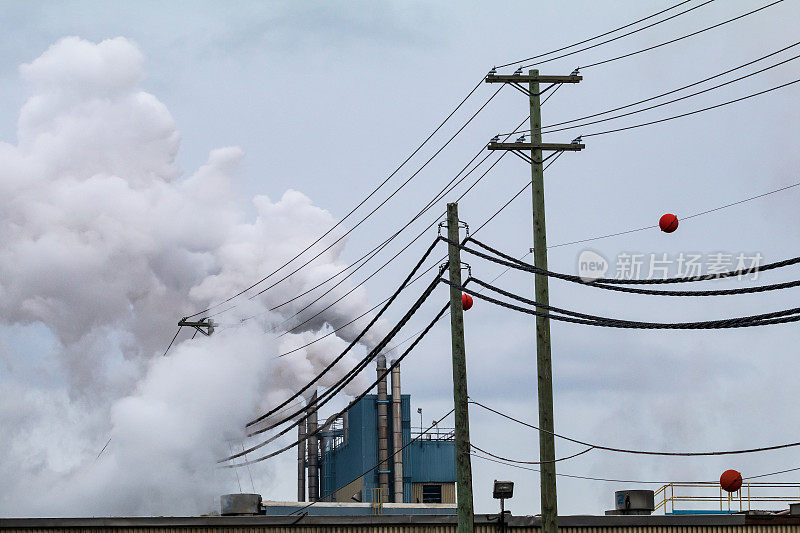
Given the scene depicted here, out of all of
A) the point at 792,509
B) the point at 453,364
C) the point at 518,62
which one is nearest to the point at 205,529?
the point at 453,364

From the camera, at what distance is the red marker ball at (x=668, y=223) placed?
17.7 m

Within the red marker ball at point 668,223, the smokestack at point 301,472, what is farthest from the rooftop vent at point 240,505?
the smokestack at point 301,472

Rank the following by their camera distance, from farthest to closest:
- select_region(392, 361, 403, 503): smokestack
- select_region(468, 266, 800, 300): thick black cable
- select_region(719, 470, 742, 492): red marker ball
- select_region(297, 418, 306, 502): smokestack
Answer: select_region(297, 418, 306, 502): smokestack, select_region(392, 361, 403, 503): smokestack, select_region(719, 470, 742, 492): red marker ball, select_region(468, 266, 800, 300): thick black cable

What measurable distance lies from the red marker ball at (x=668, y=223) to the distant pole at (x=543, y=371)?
428 centimetres

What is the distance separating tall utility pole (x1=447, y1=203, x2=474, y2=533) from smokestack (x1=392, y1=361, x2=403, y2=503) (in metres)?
39.8

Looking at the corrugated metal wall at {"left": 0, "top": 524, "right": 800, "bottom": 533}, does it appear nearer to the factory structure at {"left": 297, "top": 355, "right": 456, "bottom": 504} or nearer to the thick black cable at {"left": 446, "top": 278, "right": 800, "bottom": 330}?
the thick black cable at {"left": 446, "top": 278, "right": 800, "bottom": 330}

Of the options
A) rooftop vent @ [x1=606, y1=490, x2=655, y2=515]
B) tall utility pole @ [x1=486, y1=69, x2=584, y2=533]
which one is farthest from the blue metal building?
tall utility pole @ [x1=486, y1=69, x2=584, y2=533]

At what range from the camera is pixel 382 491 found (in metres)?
61.2

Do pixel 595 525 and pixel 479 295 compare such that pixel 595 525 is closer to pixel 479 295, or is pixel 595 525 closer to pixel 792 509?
pixel 792 509

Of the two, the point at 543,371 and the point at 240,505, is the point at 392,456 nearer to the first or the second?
the point at 240,505

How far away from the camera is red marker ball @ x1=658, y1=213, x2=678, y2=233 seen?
1770 centimetres

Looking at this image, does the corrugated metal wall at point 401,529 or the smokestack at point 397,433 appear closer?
the corrugated metal wall at point 401,529

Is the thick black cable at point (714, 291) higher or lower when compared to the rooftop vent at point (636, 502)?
higher

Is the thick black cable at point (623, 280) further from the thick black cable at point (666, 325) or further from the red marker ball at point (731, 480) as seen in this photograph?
the red marker ball at point (731, 480)
